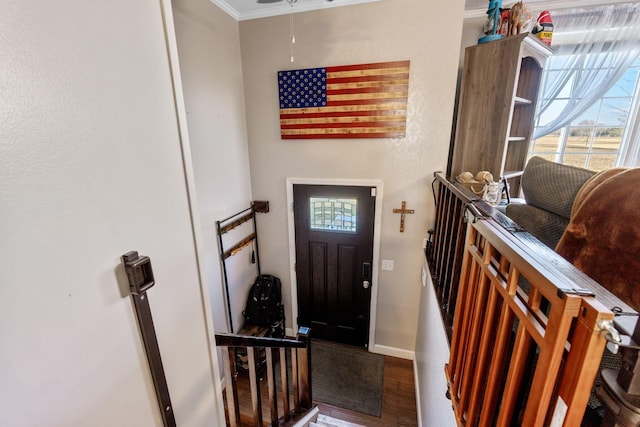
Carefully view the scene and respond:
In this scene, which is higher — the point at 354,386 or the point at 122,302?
the point at 122,302

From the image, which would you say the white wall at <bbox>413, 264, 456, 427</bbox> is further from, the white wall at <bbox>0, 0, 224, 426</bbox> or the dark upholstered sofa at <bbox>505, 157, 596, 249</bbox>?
the white wall at <bbox>0, 0, 224, 426</bbox>

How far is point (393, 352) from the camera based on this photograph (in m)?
3.28

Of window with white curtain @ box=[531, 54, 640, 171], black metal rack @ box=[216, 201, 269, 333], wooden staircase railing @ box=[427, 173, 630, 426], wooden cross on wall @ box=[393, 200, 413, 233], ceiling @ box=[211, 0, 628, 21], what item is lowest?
black metal rack @ box=[216, 201, 269, 333]

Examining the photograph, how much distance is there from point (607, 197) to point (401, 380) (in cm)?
278

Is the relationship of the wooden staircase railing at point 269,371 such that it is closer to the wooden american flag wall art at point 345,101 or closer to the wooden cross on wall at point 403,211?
the wooden cross on wall at point 403,211

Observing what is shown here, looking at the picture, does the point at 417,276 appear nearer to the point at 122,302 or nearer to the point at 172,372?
the point at 172,372

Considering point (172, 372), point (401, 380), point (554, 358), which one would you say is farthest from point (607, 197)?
point (401, 380)

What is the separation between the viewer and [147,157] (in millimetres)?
823

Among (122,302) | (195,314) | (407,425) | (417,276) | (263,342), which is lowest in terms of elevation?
(407,425)

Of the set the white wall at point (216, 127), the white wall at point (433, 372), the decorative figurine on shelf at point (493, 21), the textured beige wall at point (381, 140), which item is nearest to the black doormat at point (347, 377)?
the textured beige wall at point (381, 140)

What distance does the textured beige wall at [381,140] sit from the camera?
2420 mm

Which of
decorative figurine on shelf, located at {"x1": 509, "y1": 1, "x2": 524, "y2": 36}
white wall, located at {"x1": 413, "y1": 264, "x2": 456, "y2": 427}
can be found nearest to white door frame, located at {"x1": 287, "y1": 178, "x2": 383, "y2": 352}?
white wall, located at {"x1": 413, "y1": 264, "x2": 456, "y2": 427}

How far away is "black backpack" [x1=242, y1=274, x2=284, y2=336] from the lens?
10.4 ft

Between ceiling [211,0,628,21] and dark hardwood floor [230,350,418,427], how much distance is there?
149 inches
